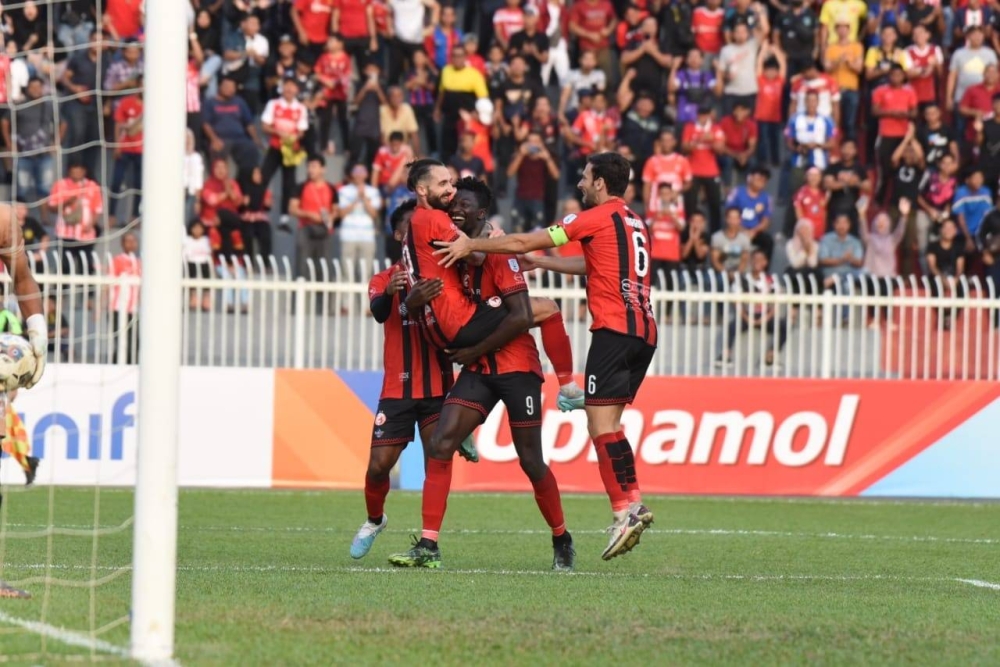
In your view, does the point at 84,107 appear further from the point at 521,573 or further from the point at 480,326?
the point at 521,573

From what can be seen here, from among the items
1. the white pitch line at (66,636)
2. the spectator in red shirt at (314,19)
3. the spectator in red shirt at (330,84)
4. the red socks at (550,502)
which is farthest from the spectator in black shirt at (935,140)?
the white pitch line at (66,636)

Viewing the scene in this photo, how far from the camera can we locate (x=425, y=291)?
30.4ft

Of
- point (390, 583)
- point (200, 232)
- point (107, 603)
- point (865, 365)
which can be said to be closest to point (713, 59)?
point (865, 365)

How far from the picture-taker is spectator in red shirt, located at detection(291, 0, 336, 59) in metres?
20.7

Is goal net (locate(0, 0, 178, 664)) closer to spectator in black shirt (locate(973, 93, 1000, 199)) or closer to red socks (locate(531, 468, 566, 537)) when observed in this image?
red socks (locate(531, 468, 566, 537))

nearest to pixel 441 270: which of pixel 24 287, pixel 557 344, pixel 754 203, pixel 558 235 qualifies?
pixel 558 235

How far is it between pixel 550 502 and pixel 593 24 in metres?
13.0

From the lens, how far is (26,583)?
25.6 feet

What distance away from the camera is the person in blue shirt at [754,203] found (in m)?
19.8

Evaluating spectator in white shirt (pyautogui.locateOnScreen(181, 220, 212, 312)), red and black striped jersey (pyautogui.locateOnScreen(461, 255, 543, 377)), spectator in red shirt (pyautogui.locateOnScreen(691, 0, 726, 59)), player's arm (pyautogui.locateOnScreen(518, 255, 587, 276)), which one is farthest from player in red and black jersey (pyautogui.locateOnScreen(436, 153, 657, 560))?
spectator in red shirt (pyautogui.locateOnScreen(691, 0, 726, 59))

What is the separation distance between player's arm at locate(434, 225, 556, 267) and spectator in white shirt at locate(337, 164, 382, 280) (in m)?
9.64

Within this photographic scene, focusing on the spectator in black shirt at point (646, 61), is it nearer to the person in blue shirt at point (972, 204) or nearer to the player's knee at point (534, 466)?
the person in blue shirt at point (972, 204)

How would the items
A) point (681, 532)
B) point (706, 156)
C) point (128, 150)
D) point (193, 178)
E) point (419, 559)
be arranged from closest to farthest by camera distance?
point (419, 559), point (681, 532), point (128, 150), point (193, 178), point (706, 156)

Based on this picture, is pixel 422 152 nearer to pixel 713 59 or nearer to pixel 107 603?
pixel 713 59
